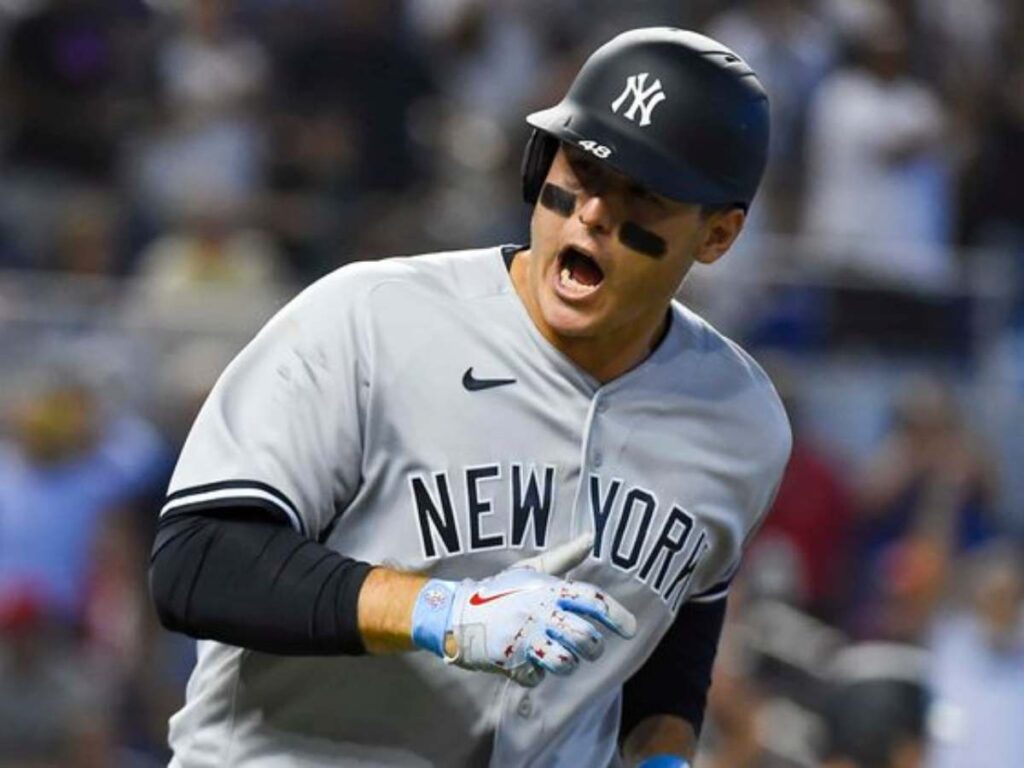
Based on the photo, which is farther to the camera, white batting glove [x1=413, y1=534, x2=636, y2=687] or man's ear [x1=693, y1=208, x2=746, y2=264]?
man's ear [x1=693, y1=208, x2=746, y2=264]

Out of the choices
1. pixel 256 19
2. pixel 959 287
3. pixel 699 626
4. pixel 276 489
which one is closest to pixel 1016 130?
pixel 959 287

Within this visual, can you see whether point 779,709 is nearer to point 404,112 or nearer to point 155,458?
point 155,458

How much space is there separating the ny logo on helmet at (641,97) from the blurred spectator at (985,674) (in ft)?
14.5

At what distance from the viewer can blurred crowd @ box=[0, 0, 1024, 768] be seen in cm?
798

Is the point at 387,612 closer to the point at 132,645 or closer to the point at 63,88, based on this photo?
the point at 132,645

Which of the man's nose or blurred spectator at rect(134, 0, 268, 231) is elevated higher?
the man's nose

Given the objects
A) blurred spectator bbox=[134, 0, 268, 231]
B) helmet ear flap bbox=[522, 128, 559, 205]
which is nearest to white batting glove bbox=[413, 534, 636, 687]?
helmet ear flap bbox=[522, 128, 559, 205]

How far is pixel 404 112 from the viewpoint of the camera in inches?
406

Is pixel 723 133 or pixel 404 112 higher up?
pixel 723 133

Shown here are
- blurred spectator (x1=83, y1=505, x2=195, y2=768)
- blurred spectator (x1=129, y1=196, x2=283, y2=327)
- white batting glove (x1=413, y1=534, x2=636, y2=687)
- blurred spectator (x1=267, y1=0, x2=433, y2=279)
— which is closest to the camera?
white batting glove (x1=413, y1=534, x2=636, y2=687)

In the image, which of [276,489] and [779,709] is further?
[779,709]

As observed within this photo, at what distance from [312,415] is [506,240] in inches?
249

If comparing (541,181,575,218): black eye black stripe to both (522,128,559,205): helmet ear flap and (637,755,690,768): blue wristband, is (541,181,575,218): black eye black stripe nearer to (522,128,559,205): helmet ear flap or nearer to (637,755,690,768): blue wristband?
(522,128,559,205): helmet ear flap

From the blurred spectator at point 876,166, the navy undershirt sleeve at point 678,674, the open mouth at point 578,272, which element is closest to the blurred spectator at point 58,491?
the blurred spectator at point 876,166
